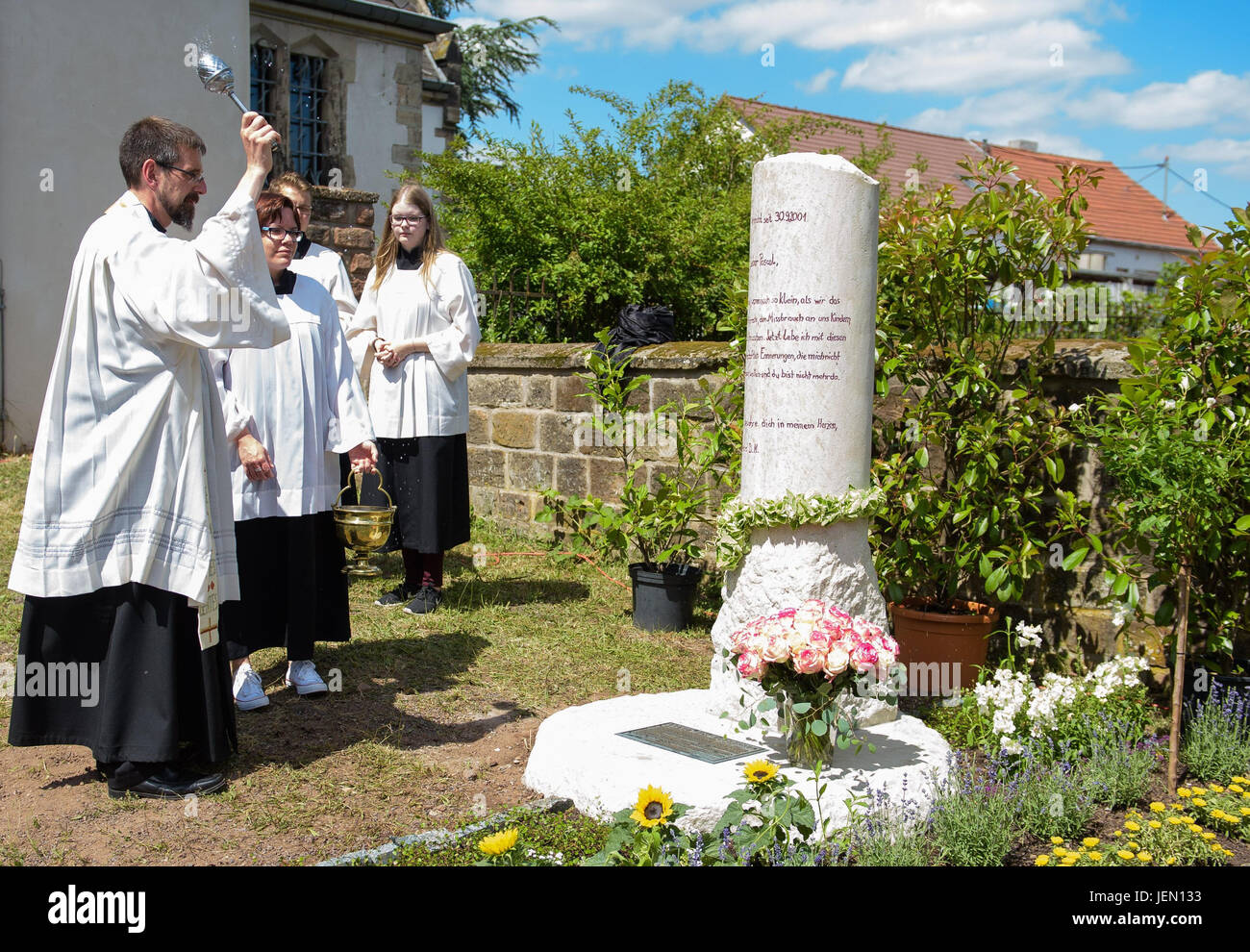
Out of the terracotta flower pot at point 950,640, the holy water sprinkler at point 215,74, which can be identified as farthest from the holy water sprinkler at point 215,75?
the terracotta flower pot at point 950,640

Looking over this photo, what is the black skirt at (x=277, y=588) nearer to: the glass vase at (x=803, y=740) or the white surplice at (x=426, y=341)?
the white surplice at (x=426, y=341)

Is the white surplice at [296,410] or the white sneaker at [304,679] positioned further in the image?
the white sneaker at [304,679]

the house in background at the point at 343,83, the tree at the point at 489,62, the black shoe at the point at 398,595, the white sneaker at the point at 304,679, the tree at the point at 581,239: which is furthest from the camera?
the tree at the point at 489,62

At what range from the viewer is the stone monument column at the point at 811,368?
3951mm

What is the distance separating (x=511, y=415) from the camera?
8445mm

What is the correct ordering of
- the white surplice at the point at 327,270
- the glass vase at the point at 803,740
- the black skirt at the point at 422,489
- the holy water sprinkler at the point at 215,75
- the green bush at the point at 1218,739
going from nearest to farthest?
the glass vase at the point at 803,740 < the holy water sprinkler at the point at 215,75 < the green bush at the point at 1218,739 < the white surplice at the point at 327,270 < the black skirt at the point at 422,489

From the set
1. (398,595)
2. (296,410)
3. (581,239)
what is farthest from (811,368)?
(581,239)

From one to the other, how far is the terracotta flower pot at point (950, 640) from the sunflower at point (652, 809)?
7.48 feet

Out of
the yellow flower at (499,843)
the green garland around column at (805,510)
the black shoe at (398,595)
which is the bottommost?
the black shoe at (398,595)

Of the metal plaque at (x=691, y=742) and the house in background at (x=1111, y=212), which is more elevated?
the house in background at (x=1111, y=212)

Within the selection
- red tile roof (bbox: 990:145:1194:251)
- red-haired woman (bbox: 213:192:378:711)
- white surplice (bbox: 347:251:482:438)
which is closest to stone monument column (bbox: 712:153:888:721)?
red-haired woman (bbox: 213:192:378:711)

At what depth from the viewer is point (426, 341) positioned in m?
5.98

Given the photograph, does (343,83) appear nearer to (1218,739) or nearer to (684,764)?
(684,764)

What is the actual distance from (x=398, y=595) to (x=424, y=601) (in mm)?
295
